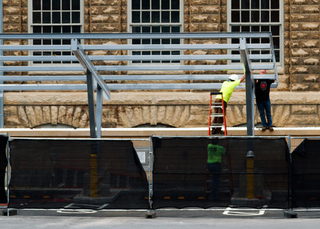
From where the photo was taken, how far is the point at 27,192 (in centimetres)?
1007

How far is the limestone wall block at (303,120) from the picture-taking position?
19.2 meters

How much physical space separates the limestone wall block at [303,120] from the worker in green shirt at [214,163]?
33.1ft

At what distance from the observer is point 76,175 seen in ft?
32.9

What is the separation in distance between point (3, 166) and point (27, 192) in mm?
714

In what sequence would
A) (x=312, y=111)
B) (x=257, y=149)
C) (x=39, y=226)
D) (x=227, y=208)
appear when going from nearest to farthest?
(x=39, y=226) → (x=257, y=149) → (x=227, y=208) → (x=312, y=111)

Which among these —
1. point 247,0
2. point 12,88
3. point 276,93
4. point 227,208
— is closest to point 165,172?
point 227,208

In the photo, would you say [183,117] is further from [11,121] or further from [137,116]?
[11,121]

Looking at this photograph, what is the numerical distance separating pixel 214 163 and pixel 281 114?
10111mm

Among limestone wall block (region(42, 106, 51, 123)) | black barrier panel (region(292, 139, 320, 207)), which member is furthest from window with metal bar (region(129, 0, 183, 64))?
black barrier panel (region(292, 139, 320, 207))

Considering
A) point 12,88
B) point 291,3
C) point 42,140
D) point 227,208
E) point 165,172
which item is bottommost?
point 227,208

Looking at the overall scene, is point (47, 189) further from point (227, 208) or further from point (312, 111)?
point (312, 111)

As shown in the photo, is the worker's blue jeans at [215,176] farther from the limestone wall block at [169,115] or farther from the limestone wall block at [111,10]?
the limestone wall block at [111,10]

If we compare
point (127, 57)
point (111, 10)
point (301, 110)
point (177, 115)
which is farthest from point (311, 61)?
point (127, 57)

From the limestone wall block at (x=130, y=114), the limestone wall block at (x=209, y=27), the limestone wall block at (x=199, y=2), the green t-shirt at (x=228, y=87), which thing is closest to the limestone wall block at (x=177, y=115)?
the limestone wall block at (x=130, y=114)
